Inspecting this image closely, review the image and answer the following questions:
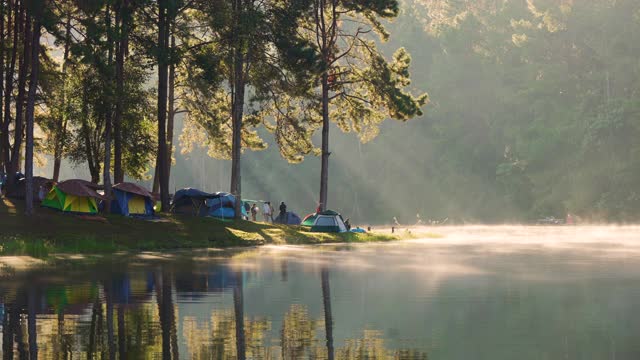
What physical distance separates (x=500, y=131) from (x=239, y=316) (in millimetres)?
118375

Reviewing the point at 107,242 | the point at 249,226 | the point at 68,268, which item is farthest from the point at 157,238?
the point at 68,268

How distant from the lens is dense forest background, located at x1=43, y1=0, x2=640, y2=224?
111688mm

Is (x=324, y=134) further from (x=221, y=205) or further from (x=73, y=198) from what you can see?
(x=73, y=198)

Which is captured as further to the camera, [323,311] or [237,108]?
[237,108]

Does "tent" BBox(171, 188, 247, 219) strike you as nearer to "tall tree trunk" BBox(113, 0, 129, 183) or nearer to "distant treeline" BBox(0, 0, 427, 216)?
"distant treeline" BBox(0, 0, 427, 216)

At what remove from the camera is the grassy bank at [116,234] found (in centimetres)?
3916

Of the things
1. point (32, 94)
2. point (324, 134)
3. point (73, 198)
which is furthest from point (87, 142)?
point (32, 94)

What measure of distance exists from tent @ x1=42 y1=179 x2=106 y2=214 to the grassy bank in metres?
1.45

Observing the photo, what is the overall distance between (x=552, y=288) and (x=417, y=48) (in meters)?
125

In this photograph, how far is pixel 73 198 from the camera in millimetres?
50844

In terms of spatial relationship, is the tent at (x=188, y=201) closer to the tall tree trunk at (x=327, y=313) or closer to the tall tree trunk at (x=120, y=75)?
the tall tree trunk at (x=120, y=75)

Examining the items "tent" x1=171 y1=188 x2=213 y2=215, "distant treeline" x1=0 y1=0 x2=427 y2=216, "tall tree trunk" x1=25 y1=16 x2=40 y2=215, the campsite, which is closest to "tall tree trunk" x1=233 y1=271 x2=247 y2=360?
the campsite

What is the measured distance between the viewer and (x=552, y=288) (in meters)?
22.7

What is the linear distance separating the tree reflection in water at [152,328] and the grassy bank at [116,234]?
15.2m
